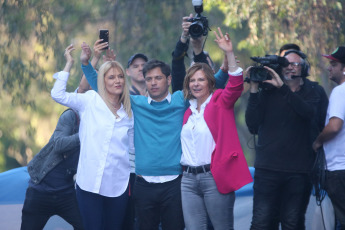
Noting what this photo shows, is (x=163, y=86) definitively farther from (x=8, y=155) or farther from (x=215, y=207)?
(x=8, y=155)

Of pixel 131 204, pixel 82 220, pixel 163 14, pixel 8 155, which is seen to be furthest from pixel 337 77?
pixel 8 155

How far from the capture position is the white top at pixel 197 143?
423 cm

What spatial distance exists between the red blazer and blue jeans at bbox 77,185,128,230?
0.77 meters

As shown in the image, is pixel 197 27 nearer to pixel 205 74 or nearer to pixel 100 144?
pixel 205 74

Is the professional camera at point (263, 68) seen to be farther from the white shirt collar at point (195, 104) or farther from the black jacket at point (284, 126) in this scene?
the white shirt collar at point (195, 104)

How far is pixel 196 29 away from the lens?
468 cm

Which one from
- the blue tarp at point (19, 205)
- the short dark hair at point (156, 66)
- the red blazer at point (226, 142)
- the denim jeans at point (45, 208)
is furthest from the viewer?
the blue tarp at point (19, 205)

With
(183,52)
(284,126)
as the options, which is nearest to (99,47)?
(183,52)

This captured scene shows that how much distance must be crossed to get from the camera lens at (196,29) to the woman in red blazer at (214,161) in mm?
429

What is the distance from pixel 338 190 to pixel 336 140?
37 centimetres

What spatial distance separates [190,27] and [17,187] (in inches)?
103

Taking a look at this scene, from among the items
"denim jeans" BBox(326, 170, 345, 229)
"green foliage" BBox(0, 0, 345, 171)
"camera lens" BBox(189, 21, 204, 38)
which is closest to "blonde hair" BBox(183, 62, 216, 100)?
"camera lens" BBox(189, 21, 204, 38)

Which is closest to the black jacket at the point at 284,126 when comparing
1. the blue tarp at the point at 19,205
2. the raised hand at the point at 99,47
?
the raised hand at the point at 99,47

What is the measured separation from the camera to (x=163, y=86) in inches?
178
